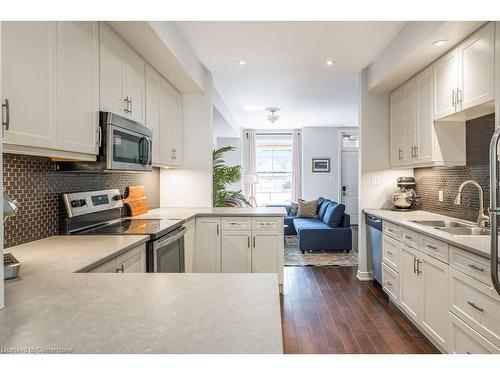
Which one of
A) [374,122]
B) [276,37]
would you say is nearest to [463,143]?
[374,122]

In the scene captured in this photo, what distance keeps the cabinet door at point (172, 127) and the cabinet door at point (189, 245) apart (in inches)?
29.9

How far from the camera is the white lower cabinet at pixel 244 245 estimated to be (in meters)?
3.65

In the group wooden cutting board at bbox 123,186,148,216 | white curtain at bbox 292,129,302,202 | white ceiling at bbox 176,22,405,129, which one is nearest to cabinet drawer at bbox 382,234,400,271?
white ceiling at bbox 176,22,405,129

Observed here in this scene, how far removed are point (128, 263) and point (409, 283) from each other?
2.21 m

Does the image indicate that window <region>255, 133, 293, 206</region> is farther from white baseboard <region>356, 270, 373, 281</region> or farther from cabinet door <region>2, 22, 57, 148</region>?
cabinet door <region>2, 22, 57, 148</region>

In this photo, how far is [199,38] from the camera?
326cm

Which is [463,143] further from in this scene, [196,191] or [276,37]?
[196,191]

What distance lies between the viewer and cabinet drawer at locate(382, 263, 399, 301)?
320 cm

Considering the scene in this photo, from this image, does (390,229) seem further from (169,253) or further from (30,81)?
(30,81)

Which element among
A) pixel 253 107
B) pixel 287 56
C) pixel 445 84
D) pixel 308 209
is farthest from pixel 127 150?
pixel 308 209

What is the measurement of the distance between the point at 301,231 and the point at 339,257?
70cm

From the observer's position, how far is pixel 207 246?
145 inches

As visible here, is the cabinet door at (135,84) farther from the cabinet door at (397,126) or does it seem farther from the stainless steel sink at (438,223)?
the cabinet door at (397,126)

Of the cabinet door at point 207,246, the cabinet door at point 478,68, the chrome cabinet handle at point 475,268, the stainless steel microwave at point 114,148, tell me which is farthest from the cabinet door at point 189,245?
the cabinet door at point 478,68
